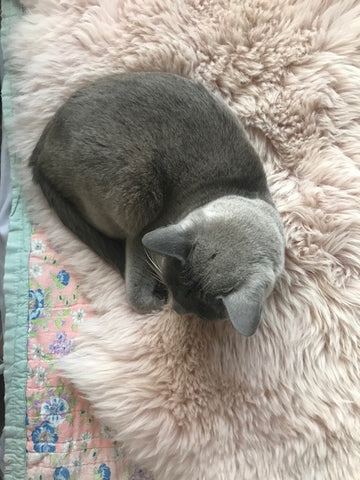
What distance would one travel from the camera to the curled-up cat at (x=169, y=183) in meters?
0.93

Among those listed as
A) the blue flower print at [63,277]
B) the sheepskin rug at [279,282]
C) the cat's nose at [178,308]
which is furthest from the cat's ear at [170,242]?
the blue flower print at [63,277]

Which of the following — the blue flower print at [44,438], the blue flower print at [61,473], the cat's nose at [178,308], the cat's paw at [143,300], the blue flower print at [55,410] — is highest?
the cat's nose at [178,308]

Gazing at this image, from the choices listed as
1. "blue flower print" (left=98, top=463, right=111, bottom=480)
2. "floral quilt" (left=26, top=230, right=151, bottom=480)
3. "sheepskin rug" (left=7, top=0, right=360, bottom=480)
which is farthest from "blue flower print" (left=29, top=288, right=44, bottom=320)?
"blue flower print" (left=98, top=463, right=111, bottom=480)

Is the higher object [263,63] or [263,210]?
[263,63]

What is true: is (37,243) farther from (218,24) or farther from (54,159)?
(218,24)

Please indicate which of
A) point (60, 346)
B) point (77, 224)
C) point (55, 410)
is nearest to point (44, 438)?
point (55, 410)

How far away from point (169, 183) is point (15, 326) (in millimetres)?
469

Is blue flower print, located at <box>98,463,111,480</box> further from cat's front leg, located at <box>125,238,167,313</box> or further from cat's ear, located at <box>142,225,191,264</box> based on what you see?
cat's ear, located at <box>142,225,191,264</box>

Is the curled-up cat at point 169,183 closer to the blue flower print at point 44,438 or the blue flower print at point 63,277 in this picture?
the blue flower print at point 63,277

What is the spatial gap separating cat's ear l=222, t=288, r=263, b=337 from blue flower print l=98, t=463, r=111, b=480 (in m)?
0.47

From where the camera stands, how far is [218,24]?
1.08 meters

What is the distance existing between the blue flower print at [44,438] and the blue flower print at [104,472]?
0.37 ft

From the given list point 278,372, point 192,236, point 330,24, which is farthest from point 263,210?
point 330,24

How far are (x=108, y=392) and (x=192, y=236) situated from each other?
1.25ft
